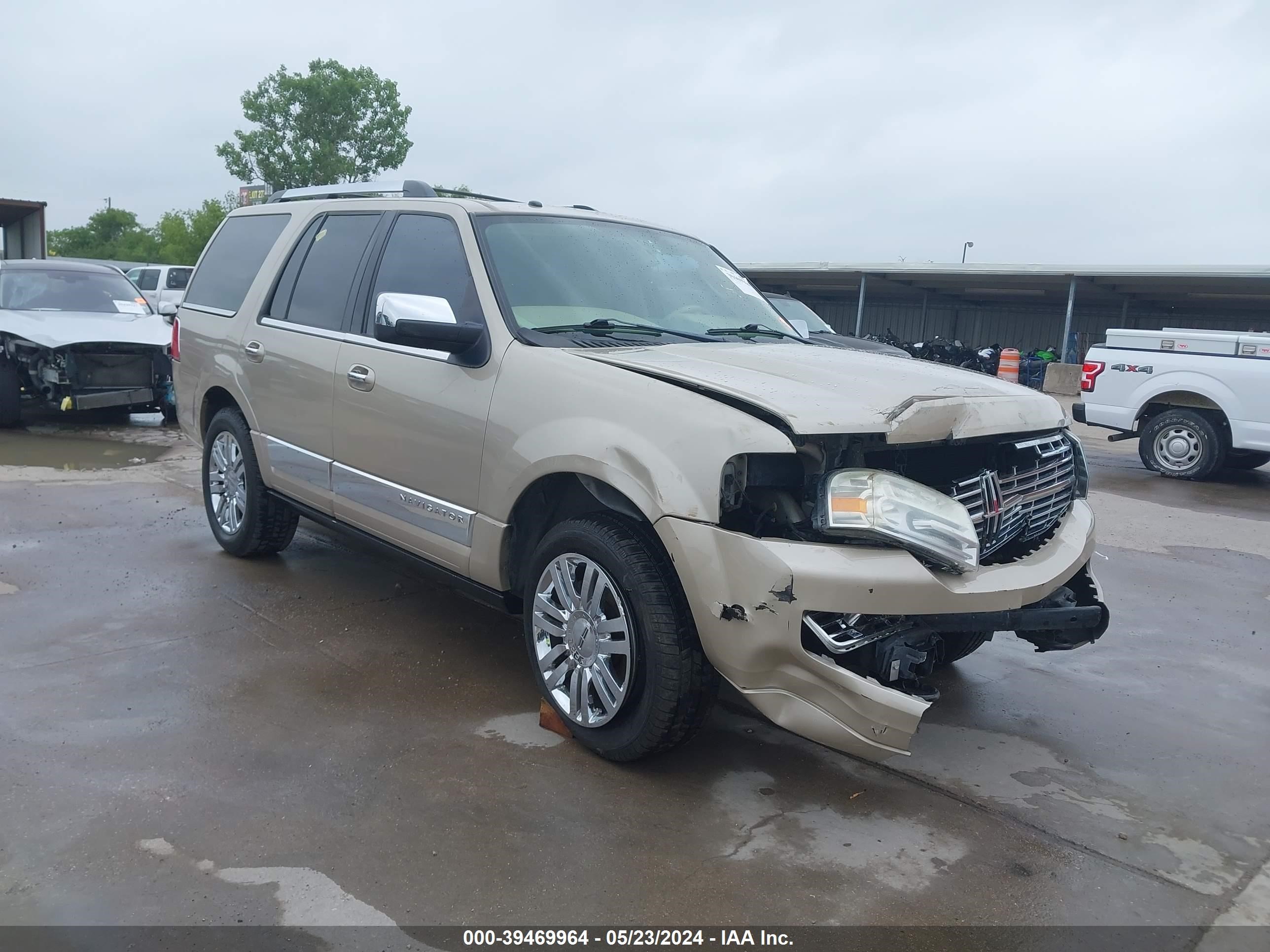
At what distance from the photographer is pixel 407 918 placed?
2.59 meters

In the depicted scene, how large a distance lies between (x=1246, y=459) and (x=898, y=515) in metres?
10.1

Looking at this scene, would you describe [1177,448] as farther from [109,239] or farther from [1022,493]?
[109,239]

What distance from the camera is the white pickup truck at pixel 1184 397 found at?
33.0ft

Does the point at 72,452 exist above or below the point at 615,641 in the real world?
below

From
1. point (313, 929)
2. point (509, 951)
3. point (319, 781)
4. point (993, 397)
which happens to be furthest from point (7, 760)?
point (993, 397)

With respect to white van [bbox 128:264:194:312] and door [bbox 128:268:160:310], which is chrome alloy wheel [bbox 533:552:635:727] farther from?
door [bbox 128:268:160:310]

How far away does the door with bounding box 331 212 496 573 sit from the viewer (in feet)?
12.7

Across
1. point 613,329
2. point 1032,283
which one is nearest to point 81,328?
point 613,329

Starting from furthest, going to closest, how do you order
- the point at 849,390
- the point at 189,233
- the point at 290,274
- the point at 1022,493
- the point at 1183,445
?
1. the point at 189,233
2. the point at 1183,445
3. the point at 290,274
4. the point at 1022,493
5. the point at 849,390

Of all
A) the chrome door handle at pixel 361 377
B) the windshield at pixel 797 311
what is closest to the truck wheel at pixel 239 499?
the chrome door handle at pixel 361 377

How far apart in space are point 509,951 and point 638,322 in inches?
94.7

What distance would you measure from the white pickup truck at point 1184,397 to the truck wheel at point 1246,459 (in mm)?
16

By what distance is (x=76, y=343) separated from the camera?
31.9 feet

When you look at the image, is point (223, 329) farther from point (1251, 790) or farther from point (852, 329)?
point (852, 329)
